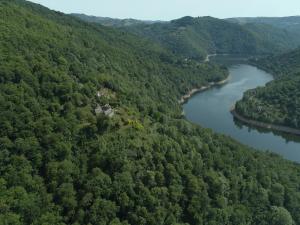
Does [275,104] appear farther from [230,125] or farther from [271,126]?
[230,125]

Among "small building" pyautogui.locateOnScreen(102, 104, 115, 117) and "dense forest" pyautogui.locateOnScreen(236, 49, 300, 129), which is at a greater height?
"small building" pyautogui.locateOnScreen(102, 104, 115, 117)

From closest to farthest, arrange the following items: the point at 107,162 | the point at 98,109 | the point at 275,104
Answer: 1. the point at 107,162
2. the point at 98,109
3. the point at 275,104

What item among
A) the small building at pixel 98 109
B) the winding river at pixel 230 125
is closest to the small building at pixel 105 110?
the small building at pixel 98 109

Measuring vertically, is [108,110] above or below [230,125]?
above

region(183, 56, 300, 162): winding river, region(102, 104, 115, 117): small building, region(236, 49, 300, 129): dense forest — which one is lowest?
region(183, 56, 300, 162): winding river

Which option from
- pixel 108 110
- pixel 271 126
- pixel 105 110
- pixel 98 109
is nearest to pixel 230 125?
pixel 271 126

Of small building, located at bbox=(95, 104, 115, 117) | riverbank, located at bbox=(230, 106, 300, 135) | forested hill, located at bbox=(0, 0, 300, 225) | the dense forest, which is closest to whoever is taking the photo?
forested hill, located at bbox=(0, 0, 300, 225)

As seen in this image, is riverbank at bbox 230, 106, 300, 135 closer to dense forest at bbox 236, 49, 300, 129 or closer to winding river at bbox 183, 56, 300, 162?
dense forest at bbox 236, 49, 300, 129

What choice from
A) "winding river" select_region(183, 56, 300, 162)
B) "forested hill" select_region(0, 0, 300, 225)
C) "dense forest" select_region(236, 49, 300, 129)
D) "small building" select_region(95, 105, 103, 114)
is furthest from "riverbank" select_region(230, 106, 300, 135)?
"small building" select_region(95, 105, 103, 114)
